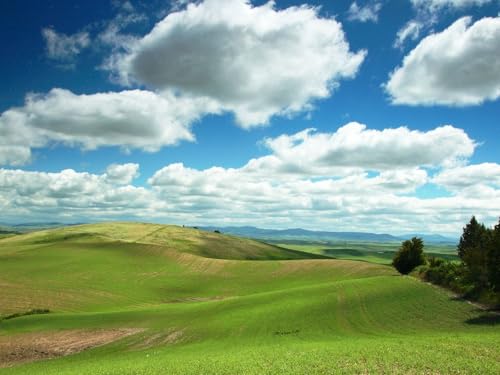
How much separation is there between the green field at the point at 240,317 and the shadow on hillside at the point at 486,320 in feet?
0.46

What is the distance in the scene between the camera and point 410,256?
103500mm

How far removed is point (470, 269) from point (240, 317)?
3762 centimetres

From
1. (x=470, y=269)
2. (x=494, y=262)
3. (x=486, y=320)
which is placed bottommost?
(x=486, y=320)

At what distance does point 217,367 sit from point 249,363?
2.43m

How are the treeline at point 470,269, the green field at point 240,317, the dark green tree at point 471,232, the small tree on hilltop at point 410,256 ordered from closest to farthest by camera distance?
the green field at point 240,317 → the treeline at point 470,269 → the small tree on hilltop at point 410,256 → the dark green tree at point 471,232

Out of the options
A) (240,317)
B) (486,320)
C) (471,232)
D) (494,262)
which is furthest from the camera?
→ (471,232)

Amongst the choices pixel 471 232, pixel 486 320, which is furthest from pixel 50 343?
pixel 471 232

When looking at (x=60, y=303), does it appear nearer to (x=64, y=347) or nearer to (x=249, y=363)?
(x=64, y=347)

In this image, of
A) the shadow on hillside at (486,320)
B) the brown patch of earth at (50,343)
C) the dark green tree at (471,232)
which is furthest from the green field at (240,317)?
the dark green tree at (471,232)

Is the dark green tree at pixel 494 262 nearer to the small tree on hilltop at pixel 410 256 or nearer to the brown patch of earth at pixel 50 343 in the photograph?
the small tree on hilltop at pixel 410 256

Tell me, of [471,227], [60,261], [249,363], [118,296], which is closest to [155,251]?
[60,261]

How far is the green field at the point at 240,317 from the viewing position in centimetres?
2994

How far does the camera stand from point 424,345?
3219 centimetres

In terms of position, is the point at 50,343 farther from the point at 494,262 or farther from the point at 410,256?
the point at 410,256
